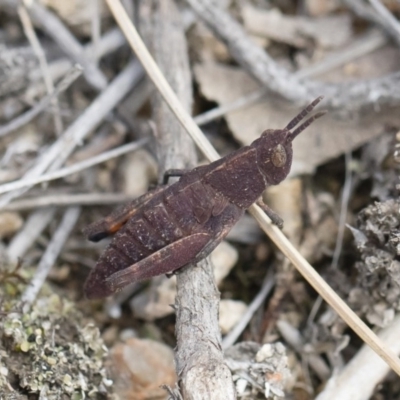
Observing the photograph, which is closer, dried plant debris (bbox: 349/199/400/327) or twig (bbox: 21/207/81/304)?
dried plant debris (bbox: 349/199/400/327)

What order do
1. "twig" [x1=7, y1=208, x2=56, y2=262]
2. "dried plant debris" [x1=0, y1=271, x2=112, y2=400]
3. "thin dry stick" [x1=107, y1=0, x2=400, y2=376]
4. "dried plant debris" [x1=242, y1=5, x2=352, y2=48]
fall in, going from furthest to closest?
"dried plant debris" [x1=242, y1=5, x2=352, y2=48], "twig" [x1=7, y1=208, x2=56, y2=262], "thin dry stick" [x1=107, y1=0, x2=400, y2=376], "dried plant debris" [x1=0, y1=271, x2=112, y2=400]

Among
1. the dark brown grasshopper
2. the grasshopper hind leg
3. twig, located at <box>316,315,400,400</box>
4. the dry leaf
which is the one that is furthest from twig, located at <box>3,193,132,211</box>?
twig, located at <box>316,315,400,400</box>

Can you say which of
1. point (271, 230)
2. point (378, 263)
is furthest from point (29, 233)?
point (378, 263)

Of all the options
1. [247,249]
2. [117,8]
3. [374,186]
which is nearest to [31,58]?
[117,8]

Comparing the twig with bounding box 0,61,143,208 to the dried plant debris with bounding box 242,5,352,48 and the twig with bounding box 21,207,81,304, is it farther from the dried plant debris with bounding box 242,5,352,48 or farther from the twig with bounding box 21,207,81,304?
the dried plant debris with bounding box 242,5,352,48

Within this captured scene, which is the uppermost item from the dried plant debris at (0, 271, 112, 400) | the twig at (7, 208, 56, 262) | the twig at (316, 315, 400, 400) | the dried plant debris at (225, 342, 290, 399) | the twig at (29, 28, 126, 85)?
the twig at (29, 28, 126, 85)

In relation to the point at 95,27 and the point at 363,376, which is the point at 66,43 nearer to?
the point at 95,27
